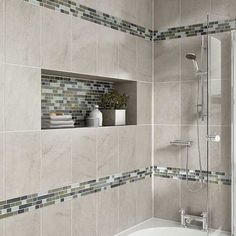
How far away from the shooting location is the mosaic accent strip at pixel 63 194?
2164mm

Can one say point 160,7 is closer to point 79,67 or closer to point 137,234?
point 79,67

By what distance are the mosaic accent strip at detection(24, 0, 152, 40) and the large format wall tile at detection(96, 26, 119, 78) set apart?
64 millimetres

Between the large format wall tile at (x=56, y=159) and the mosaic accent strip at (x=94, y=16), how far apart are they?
86cm

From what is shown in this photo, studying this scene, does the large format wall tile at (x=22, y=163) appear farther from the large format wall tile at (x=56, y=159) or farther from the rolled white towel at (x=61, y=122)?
the rolled white towel at (x=61, y=122)

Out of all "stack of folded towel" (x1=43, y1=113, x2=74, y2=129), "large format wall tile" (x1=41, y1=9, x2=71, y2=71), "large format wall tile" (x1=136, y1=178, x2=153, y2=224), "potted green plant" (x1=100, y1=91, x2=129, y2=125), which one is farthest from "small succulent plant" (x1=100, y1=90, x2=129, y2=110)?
"large format wall tile" (x1=136, y1=178, x2=153, y2=224)

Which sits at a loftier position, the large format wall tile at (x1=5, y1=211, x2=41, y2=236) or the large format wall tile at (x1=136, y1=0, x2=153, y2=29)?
the large format wall tile at (x1=136, y1=0, x2=153, y2=29)

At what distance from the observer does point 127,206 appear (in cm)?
325

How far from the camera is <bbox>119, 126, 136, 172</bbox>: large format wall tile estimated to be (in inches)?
124

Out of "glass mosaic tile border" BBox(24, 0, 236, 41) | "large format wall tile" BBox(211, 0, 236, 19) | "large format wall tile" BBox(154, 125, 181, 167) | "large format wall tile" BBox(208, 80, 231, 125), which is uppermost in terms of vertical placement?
"large format wall tile" BBox(211, 0, 236, 19)

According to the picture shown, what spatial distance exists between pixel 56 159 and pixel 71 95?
2.14ft

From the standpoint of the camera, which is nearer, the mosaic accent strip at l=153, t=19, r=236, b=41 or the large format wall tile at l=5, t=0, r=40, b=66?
the large format wall tile at l=5, t=0, r=40, b=66

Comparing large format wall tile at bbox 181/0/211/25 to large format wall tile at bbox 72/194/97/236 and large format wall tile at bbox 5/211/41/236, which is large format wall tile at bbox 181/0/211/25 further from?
large format wall tile at bbox 5/211/41/236

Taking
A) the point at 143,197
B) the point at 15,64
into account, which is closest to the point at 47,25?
the point at 15,64

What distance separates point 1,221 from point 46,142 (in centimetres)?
57
